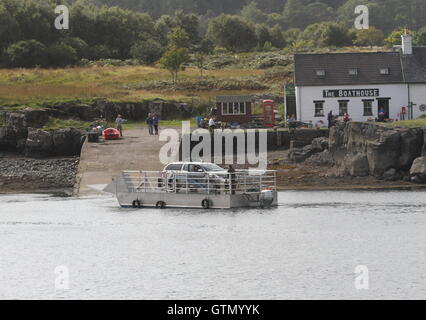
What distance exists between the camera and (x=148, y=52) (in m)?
125

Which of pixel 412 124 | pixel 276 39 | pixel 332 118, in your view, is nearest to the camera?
pixel 412 124

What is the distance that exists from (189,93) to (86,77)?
12.5 m

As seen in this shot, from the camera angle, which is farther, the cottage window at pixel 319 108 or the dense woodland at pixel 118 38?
the dense woodland at pixel 118 38

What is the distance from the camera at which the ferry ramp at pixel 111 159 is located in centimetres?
6994

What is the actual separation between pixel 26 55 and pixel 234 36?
4437 centimetres

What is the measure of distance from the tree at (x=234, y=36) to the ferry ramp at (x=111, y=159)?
2875 inches

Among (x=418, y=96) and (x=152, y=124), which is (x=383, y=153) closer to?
(x=418, y=96)

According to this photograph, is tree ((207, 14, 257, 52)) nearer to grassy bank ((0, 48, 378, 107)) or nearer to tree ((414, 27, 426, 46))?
tree ((414, 27, 426, 46))

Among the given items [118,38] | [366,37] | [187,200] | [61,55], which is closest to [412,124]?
[187,200]

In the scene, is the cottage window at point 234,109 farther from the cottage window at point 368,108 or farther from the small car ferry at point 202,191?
the small car ferry at point 202,191

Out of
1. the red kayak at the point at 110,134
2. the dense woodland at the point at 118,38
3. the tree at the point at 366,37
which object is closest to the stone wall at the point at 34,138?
the red kayak at the point at 110,134

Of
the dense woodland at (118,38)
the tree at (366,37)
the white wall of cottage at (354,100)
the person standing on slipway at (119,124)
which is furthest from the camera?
the tree at (366,37)

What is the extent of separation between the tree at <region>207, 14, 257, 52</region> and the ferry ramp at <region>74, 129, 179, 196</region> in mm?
73030

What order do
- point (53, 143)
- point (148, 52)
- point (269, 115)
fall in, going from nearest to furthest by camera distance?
point (53, 143) → point (269, 115) → point (148, 52)
